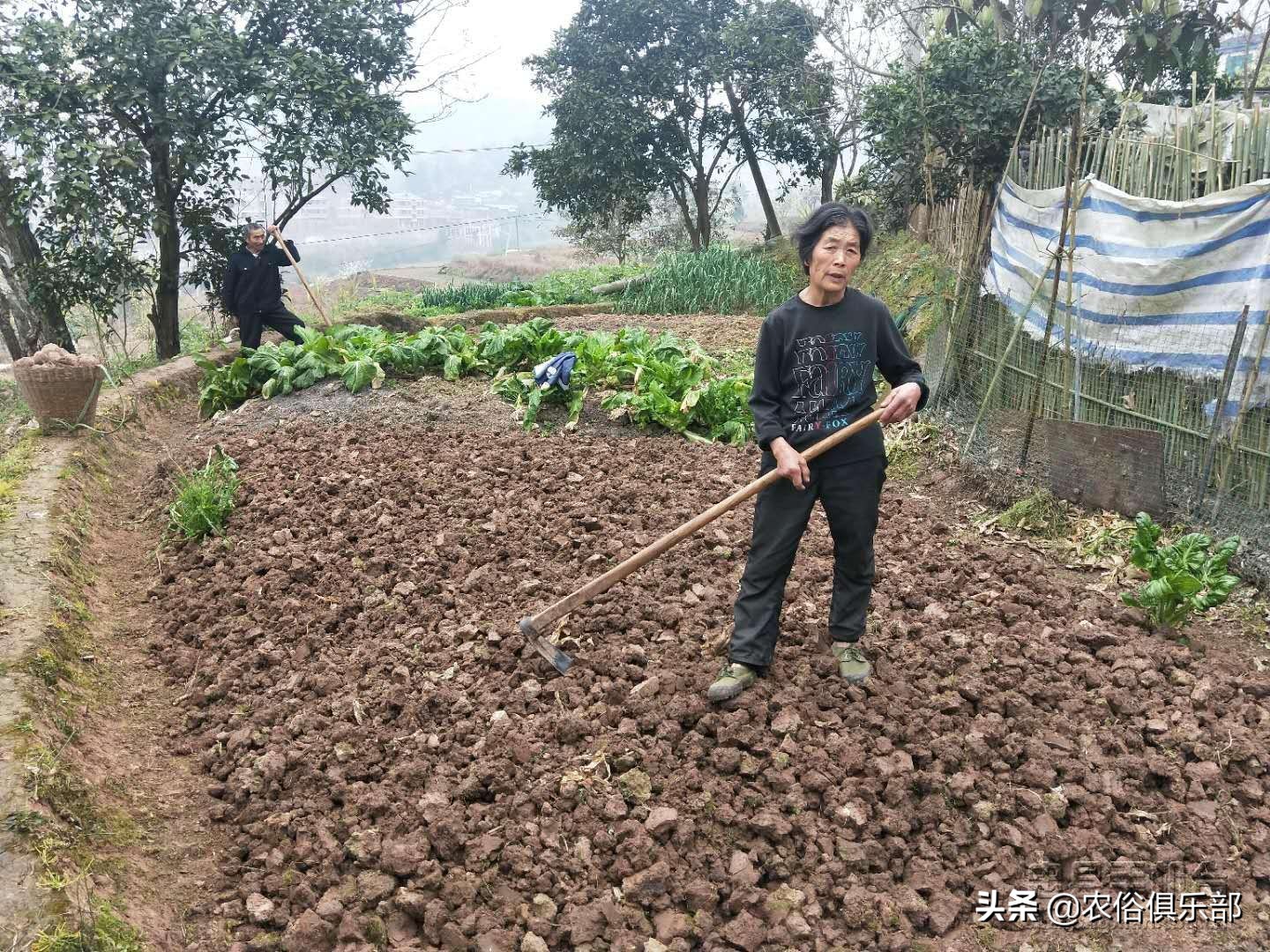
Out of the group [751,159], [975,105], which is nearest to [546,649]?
[975,105]

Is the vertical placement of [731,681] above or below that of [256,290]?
below

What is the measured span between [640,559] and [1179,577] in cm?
198

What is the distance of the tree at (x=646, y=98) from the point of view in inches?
609

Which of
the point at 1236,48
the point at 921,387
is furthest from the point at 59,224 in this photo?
the point at 1236,48

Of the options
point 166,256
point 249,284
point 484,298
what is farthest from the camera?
point 484,298

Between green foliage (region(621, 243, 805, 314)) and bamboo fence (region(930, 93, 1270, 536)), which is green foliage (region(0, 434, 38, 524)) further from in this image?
green foliage (region(621, 243, 805, 314))

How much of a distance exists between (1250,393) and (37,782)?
4.74 m

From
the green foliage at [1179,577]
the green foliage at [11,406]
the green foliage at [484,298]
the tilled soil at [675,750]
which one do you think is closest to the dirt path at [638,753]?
the tilled soil at [675,750]

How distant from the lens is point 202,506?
16.0 ft

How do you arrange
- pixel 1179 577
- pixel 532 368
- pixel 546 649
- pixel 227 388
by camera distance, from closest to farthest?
pixel 546 649 → pixel 1179 577 → pixel 532 368 → pixel 227 388

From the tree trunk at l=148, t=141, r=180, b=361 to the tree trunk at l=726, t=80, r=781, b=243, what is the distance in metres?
9.54

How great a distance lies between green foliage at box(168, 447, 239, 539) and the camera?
4867mm

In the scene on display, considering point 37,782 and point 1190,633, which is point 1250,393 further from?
point 37,782

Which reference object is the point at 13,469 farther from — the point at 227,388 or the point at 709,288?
the point at 709,288
